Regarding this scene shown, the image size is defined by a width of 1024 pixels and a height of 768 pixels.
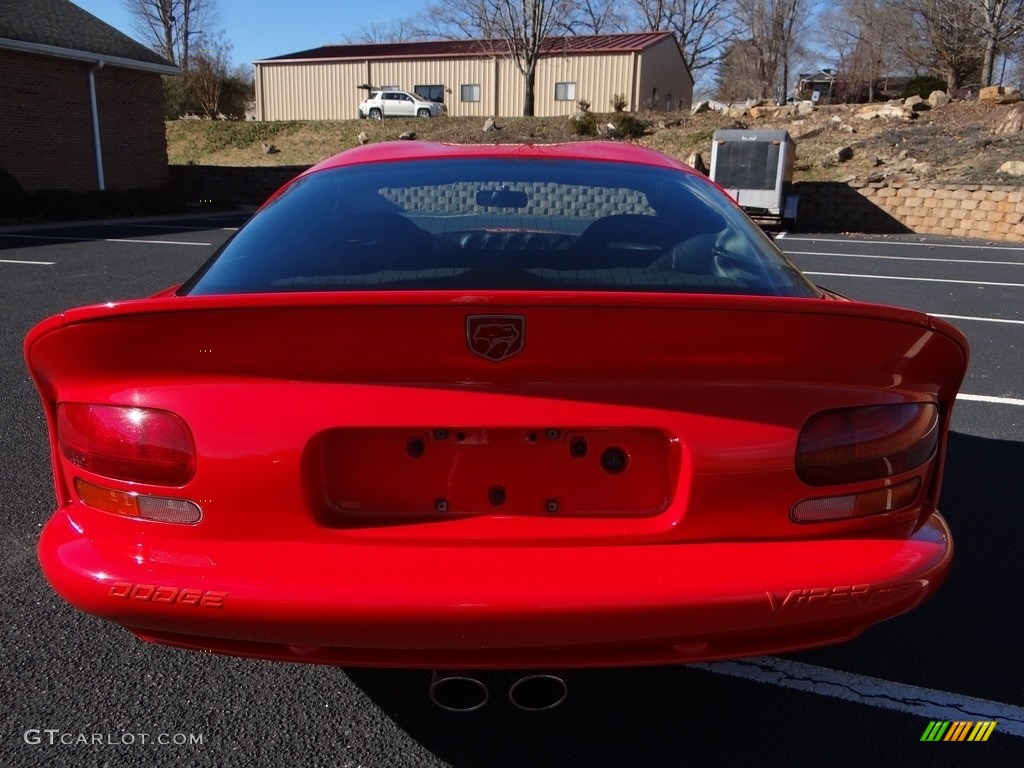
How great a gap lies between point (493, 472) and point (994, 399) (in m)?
4.32

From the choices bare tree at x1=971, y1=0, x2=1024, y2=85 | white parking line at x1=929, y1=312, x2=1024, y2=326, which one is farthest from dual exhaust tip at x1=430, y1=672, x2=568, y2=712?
bare tree at x1=971, y1=0, x2=1024, y2=85

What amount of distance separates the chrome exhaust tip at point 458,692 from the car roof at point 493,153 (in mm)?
1718

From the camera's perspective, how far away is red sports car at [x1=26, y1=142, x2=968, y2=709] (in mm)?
1583

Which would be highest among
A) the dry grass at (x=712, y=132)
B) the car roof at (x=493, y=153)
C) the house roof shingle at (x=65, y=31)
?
the house roof shingle at (x=65, y=31)

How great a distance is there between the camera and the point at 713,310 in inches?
63.1

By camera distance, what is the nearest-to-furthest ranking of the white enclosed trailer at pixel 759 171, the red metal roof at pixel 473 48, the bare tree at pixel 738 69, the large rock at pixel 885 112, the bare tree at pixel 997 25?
the white enclosed trailer at pixel 759 171, the large rock at pixel 885 112, the bare tree at pixel 997 25, the red metal roof at pixel 473 48, the bare tree at pixel 738 69

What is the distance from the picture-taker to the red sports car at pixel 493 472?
1583mm

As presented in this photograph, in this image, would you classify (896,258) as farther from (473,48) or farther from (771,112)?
(473,48)

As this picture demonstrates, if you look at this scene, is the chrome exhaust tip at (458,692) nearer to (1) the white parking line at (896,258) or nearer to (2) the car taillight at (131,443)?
(2) the car taillight at (131,443)

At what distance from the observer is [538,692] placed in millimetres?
1764

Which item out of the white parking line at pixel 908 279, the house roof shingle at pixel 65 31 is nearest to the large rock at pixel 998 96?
the white parking line at pixel 908 279

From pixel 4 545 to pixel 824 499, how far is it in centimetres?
280

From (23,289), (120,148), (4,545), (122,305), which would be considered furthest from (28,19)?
(122,305)

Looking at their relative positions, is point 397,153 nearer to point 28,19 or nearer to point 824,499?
point 824,499
